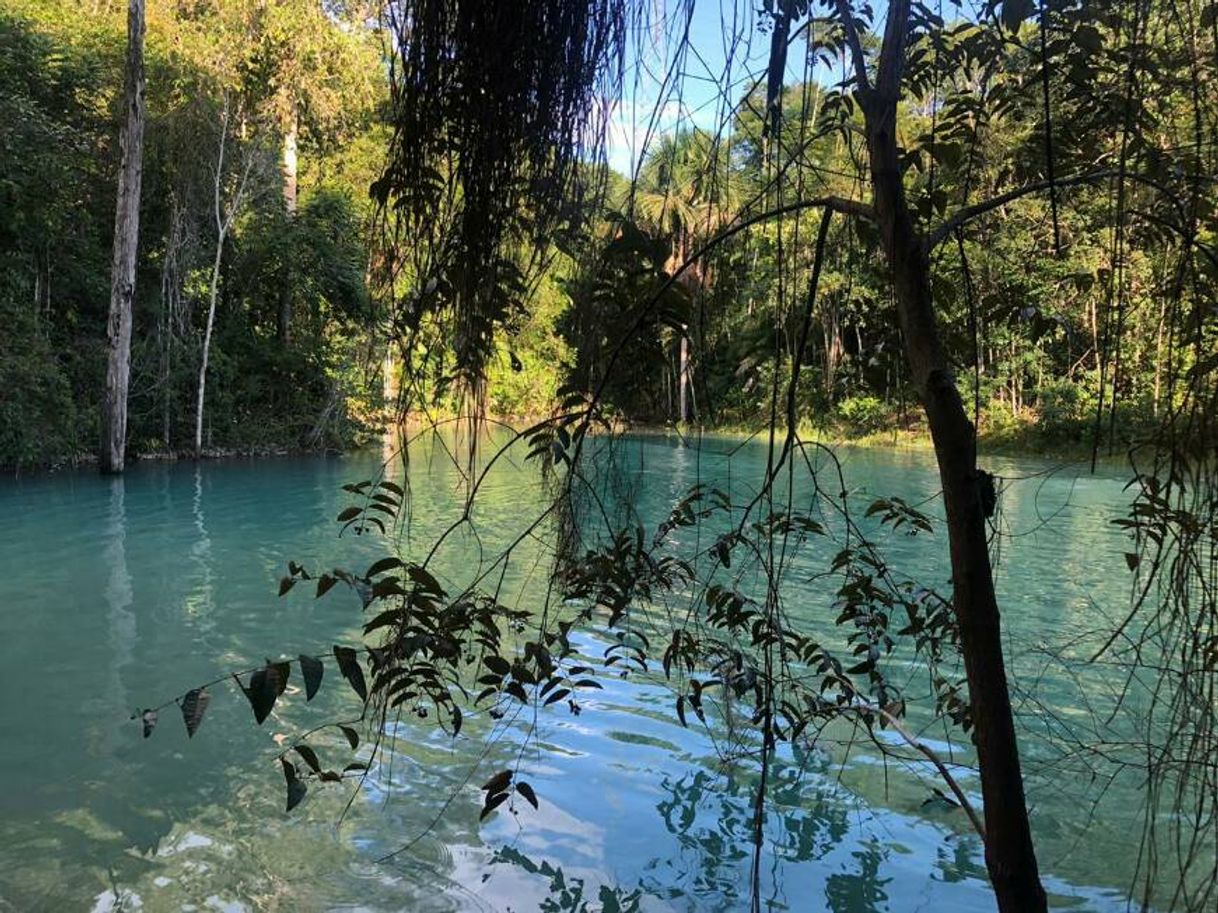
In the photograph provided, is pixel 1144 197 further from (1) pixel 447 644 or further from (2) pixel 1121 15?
(1) pixel 447 644

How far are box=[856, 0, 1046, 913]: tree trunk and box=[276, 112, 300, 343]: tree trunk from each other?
1960 centimetres

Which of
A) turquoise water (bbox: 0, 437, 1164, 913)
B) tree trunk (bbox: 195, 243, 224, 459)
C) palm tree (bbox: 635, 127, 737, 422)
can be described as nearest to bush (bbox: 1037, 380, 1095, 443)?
turquoise water (bbox: 0, 437, 1164, 913)

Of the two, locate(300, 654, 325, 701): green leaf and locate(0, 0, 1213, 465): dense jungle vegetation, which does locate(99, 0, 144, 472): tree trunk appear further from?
locate(300, 654, 325, 701): green leaf

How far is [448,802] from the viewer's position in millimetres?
2424

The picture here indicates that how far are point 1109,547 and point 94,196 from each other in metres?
17.5

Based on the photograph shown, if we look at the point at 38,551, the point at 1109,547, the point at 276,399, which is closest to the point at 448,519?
the point at 38,551

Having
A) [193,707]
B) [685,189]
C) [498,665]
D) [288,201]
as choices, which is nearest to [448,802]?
[498,665]

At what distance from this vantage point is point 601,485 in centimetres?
167

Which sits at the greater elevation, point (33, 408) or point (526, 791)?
point (33, 408)

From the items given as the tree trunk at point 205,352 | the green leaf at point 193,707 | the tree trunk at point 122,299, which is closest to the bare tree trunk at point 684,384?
the green leaf at point 193,707

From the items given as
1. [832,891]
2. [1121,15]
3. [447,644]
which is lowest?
[832,891]

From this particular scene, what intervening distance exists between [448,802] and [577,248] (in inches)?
63.7

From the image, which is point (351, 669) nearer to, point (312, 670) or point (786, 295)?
point (312, 670)

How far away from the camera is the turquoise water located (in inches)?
134
